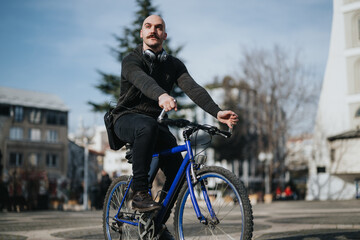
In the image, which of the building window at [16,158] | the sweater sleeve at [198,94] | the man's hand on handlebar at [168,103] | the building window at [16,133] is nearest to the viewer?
the man's hand on handlebar at [168,103]

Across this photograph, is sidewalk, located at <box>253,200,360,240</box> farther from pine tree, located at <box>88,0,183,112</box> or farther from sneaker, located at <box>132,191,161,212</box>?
pine tree, located at <box>88,0,183,112</box>

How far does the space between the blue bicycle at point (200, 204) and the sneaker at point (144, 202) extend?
119mm

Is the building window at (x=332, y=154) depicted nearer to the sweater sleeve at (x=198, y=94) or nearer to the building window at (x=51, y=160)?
the sweater sleeve at (x=198, y=94)

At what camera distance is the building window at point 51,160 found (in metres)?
68.6

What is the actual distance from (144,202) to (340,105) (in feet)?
110

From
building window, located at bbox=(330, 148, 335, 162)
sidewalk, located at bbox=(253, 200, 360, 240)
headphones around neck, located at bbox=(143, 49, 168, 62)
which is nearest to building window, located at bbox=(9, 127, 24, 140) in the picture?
building window, located at bbox=(330, 148, 335, 162)

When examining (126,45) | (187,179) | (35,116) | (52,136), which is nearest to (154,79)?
(187,179)

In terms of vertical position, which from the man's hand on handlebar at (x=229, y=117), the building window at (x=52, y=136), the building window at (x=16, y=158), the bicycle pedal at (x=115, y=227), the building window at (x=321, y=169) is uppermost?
the building window at (x=52, y=136)

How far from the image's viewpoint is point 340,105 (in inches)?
1363

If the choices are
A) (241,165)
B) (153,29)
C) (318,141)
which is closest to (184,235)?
(153,29)

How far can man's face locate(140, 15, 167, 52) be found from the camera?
3830mm

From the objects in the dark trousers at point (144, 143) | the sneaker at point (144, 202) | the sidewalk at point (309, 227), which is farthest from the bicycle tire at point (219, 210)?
the sidewalk at point (309, 227)

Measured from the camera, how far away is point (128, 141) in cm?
372

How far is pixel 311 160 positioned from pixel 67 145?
43403 millimetres
